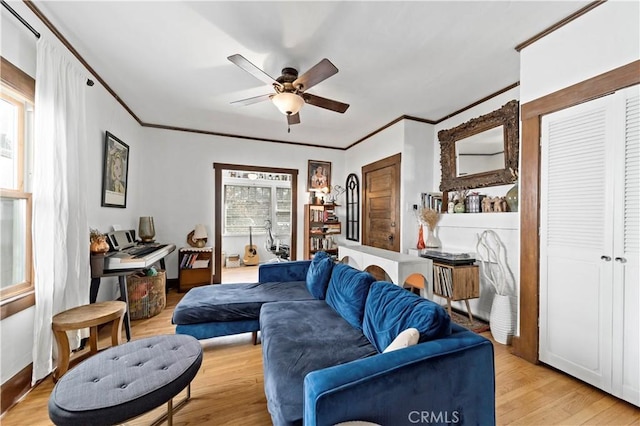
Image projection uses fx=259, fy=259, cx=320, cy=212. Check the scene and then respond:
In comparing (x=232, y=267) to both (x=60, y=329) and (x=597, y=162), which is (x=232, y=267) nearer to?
(x=60, y=329)

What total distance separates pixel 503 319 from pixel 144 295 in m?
3.92

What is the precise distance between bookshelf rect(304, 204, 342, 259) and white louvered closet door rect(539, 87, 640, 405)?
3474 mm

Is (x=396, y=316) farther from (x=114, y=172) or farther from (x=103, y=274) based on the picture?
(x=114, y=172)

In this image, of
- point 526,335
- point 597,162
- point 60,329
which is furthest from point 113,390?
point 597,162

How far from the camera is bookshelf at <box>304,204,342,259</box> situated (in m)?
5.00

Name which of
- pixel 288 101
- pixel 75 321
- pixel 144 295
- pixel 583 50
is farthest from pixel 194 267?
pixel 583 50

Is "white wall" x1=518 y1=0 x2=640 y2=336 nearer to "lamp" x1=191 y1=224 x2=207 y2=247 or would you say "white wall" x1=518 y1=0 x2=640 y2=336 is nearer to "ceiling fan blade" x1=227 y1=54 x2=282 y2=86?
"ceiling fan blade" x1=227 y1=54 x2=282 y2=86

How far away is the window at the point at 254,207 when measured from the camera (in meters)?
6.72

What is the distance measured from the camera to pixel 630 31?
165 centimetres

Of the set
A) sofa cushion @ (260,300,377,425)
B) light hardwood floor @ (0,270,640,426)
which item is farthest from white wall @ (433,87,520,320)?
sofa cushion @ (260,300,377,425)

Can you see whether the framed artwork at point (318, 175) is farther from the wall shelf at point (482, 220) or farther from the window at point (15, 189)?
the window at point (15, 189)

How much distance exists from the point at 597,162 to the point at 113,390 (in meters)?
3.15

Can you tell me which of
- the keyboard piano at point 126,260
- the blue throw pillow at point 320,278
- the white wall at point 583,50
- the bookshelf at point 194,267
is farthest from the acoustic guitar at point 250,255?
the white wall at point 583,50

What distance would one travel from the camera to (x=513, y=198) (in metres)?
2.73
